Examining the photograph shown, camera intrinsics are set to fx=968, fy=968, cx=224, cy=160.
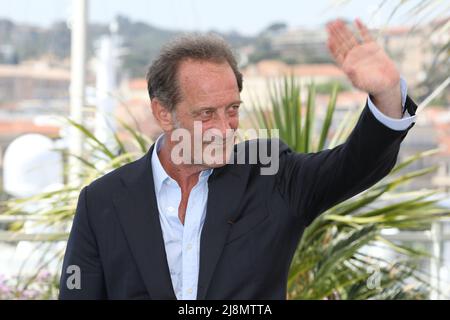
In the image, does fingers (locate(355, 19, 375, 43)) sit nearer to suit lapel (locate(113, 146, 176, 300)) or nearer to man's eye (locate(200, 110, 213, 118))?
man's eye (locate(200, 110, 213, 118))

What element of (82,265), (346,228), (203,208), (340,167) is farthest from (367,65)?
(346,228)

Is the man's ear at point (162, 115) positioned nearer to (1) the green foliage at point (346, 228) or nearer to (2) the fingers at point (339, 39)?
(2) the fingers at point (339, 39)

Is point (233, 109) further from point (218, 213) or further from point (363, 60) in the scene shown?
point (363, 60)

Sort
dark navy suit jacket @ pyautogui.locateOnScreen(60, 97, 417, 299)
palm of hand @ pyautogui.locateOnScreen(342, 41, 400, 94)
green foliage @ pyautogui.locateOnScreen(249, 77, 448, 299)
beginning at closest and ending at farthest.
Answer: palm of hand @ pyautogui.locateOnScreen(342, 41, 400, 94)
dark navy suit jacket @ pyautogui.locateOnScreen(60, 97, 417, 299)
green foliage @ pyautogui.locateOnScreen(249, 77, 448, 299)

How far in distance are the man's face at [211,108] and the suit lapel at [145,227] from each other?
4.6 inches

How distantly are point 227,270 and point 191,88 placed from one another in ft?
1.19

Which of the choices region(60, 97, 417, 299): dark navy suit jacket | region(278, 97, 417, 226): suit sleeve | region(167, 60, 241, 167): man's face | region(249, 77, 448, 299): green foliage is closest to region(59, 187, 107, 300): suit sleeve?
region(60, 97, 417, 299): dark navy suit jacket

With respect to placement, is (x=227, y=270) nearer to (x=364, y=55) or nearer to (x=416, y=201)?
(x=364, y=55)

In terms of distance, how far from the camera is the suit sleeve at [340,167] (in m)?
1.65

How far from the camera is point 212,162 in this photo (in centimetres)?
183

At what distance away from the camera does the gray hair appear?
74.0 inches

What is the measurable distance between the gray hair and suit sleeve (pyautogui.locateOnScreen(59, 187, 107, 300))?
273mm

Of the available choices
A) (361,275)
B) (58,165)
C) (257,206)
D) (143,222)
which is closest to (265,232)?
(257,206)

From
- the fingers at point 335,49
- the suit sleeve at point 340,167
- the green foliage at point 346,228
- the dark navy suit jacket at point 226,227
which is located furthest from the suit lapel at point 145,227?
the green foliage at point 346,228
